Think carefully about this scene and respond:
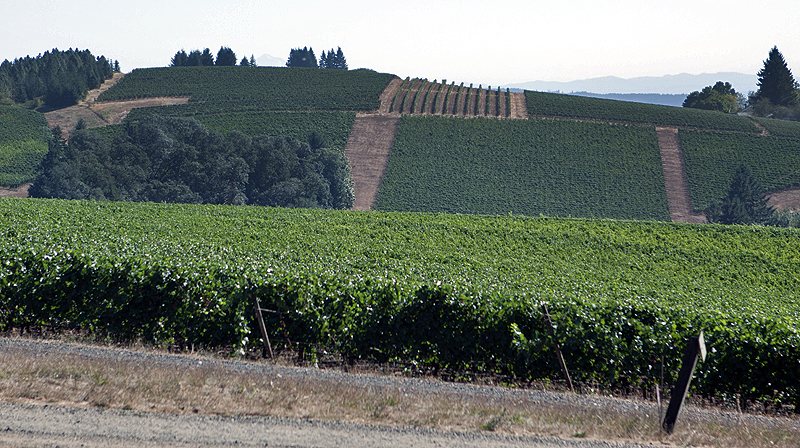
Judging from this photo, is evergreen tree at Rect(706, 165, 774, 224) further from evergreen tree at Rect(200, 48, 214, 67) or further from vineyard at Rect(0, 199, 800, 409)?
evergreen tree at Rect(200, 48, 214, 67)

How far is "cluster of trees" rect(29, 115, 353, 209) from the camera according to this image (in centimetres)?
6100

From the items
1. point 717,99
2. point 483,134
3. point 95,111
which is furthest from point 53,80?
point 717,99

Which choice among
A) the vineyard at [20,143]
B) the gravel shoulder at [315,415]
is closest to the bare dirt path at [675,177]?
Result: the gravel shoulder at [315,415]

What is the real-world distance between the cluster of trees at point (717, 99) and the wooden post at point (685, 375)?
115 metres

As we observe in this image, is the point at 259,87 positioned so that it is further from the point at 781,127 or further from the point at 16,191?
the point at 781,127

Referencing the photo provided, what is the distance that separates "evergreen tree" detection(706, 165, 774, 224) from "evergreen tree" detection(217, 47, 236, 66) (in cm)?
13086

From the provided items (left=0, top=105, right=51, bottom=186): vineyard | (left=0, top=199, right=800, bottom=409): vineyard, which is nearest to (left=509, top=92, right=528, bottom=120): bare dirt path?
(left=0, top=105, right=51, bottom=186): vineyard

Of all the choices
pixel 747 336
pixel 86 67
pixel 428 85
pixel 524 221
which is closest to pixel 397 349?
pixel 747 336

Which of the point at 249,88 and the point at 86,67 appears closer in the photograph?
the point at 249,88

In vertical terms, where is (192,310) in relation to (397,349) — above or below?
above

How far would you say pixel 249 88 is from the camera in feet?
363

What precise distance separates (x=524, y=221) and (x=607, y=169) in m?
47.3

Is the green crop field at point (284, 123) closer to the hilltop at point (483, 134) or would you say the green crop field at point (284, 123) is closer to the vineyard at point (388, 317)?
the hilltop at point (483, 134)

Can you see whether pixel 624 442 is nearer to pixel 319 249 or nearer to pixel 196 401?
pixel 196 401
